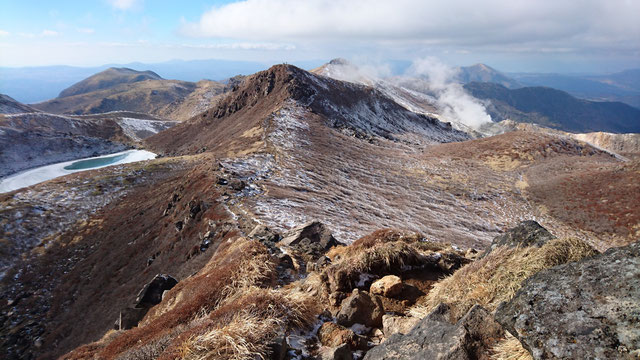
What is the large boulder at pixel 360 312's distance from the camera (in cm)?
756

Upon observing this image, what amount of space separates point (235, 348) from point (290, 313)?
1.78m

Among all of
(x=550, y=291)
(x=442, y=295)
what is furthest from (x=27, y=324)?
(x=550, y=291)

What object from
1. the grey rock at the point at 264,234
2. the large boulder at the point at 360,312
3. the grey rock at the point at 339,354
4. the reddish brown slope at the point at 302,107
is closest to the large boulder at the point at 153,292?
the grey rock at the point at 264,234

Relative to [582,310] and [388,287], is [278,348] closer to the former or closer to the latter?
[388,287]

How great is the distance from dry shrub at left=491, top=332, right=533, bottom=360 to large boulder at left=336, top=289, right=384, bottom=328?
3.11 meters

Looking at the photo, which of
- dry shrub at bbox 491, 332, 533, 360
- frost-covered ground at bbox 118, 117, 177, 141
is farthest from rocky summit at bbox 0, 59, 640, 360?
frost-covered ground at bbox 118, 117, 177, 141

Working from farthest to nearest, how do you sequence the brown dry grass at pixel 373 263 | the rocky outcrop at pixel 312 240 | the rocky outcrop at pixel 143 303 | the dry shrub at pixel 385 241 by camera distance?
1. the rocky outcrop at pixel 312 240
2. the rocky outcrop at pixel 143 303
3. the dry shrub at pixel 385 241
4. the brown dry grass at pixel 373 263

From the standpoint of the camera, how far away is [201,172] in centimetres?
3572

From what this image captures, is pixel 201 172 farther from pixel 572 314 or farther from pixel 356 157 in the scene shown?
pixel 572 314

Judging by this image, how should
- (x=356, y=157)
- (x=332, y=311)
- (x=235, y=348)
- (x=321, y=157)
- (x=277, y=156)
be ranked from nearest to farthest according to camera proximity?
1. (x=235, y=348)
2. (x=332, y=311)
3. (x=277, y=156)
4. (x=321, y=157)
5. (x=356, y=157)

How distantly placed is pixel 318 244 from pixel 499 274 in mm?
10005

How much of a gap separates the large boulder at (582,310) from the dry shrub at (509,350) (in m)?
0.12

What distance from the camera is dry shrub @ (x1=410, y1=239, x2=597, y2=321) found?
6.39m

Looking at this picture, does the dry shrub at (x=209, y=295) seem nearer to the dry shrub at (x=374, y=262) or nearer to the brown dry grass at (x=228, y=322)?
the brown dry grass at (x=228, y=322)
